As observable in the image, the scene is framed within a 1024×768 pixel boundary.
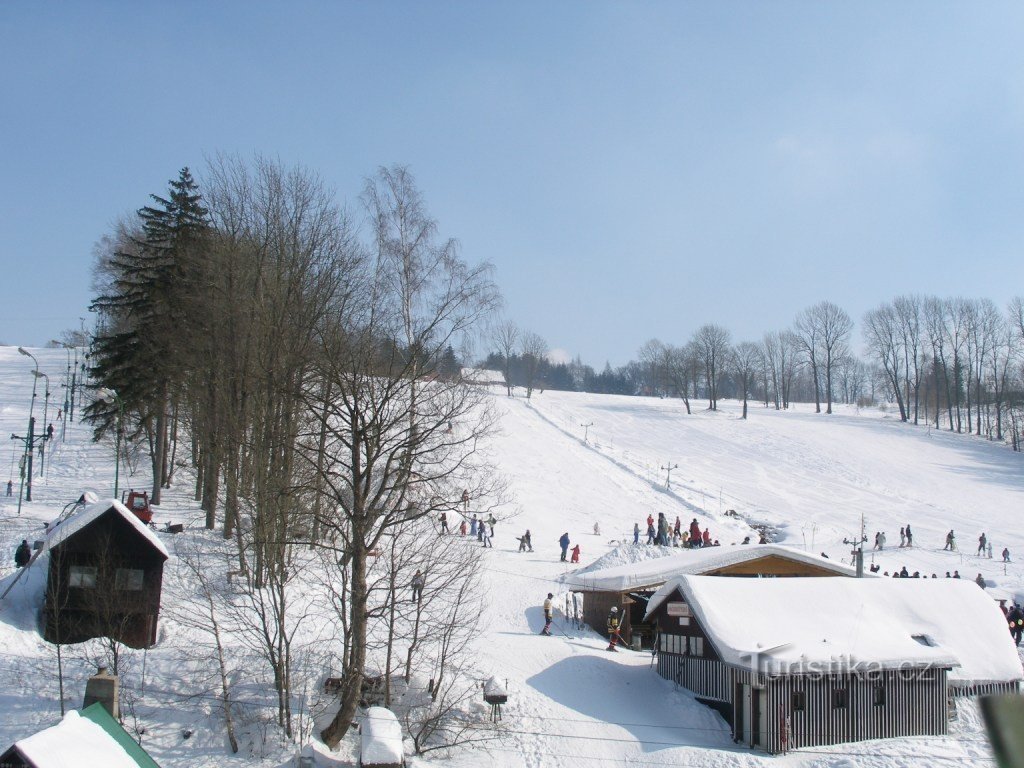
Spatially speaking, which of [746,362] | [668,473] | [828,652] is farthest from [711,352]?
[828,652]

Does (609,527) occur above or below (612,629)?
above

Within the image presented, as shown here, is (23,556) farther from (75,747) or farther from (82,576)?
(75,747)

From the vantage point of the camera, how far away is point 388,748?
50.3 ft

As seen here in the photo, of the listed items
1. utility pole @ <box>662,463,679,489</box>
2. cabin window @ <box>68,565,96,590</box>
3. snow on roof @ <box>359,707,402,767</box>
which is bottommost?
snow on roof @ <box>359,707,402,767</box>

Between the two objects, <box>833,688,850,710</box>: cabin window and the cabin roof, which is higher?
the cabin roof

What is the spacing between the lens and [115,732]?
35.6ft

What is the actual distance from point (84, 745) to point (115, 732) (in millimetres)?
1058

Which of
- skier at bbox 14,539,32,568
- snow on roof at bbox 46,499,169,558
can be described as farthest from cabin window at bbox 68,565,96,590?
skier at bbox 14,539,32,568

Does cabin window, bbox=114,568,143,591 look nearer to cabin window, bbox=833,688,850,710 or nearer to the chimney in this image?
the chimney

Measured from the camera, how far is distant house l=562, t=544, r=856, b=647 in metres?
25.5

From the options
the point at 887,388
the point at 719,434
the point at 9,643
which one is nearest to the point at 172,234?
the point at 9,643

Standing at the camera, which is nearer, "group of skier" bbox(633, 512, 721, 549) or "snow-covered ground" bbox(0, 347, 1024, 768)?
"snow-covered ground" bbox(0, 347, 1024, 768)

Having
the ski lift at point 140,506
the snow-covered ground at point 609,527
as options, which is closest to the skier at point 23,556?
the snow-covered ground at point 609,527

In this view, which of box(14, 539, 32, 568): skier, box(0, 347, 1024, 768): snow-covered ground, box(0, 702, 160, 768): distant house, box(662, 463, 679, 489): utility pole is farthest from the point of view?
box(662, 463, 679, 489): utility pole
